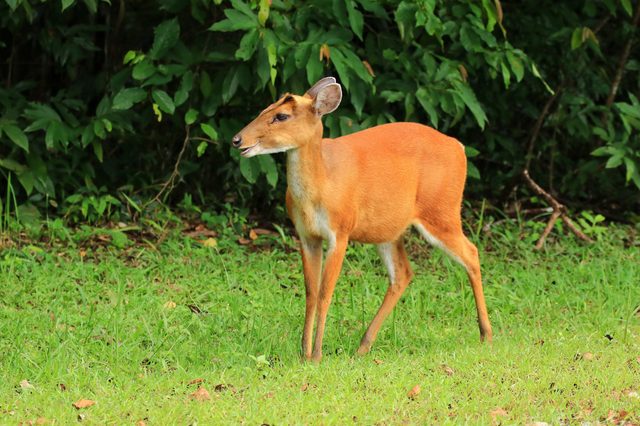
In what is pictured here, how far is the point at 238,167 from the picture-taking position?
984cm

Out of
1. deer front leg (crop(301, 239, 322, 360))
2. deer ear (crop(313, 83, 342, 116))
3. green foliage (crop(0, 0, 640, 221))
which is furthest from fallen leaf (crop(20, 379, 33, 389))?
green foliage (crop(0, 0, 640, 221))

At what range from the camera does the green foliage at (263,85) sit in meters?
8.78

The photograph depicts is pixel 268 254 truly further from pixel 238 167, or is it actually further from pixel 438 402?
pixel 438 402

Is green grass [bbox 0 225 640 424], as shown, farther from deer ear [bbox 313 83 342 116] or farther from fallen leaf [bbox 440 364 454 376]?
deer ear [bbox 313 83 342 116]

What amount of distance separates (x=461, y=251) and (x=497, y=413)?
5.60 feet

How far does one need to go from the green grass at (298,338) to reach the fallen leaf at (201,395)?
0.04m

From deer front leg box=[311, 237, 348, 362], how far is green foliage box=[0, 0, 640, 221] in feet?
5.81

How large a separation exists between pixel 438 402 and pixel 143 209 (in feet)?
14.7

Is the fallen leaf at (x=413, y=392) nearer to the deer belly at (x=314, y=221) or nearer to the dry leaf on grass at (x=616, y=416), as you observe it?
the dry leaf on grass at (x=616, y=416)

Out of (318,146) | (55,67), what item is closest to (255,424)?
(318,146)

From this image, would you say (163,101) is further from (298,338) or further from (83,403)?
(83,403)

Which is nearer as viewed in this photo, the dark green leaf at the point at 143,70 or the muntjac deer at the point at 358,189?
the muntjac deer at the point at 358,189

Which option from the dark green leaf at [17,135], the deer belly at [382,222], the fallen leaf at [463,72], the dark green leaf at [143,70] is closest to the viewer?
the deer belly at [382,222]

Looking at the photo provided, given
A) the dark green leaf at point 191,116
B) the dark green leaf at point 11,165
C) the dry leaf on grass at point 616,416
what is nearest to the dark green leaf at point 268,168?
the dark green leaf at point 191,116
